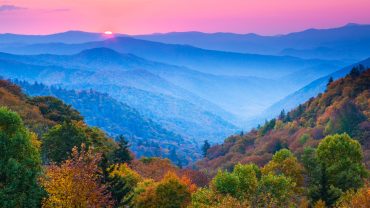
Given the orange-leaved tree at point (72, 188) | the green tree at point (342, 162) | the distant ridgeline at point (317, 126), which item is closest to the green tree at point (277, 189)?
the green tree at point (342, 162)

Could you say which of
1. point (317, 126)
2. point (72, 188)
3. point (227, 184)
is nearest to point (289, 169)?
point (227, 184)

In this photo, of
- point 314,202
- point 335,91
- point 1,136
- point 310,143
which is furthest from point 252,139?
point 1,136

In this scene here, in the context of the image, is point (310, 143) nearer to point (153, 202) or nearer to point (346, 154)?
point (346, 154)

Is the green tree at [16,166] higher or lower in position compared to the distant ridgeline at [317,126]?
higher

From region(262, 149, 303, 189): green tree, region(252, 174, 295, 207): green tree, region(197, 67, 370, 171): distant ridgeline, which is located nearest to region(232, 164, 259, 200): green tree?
region(252, 174, 295, 207): green tree

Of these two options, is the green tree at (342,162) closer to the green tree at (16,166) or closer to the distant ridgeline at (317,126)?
the distant ridgeline at (317,126)

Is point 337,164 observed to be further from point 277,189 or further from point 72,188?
point 72,188
